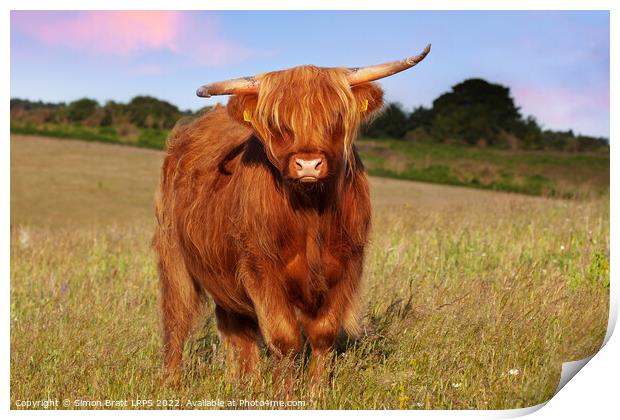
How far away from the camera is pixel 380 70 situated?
14.2ft

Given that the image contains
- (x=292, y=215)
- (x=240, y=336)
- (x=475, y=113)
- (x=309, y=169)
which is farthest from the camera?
(x=475, y=113)

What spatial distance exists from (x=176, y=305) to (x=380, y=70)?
2314 mm

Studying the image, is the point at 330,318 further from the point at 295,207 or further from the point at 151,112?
the point at 151,112

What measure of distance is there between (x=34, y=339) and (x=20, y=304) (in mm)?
1544

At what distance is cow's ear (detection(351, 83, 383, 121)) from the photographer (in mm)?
4422

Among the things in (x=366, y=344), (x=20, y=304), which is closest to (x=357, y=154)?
(x=366, y=344)

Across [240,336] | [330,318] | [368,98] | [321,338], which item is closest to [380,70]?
[368,98]

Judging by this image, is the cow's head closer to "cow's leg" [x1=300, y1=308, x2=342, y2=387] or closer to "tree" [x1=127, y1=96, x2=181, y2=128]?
"cow's leg" [x1=300, y1=308, x2=342, y2=387]

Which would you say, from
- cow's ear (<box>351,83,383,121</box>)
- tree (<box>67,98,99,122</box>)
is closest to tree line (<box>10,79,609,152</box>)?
tree (<box>67,98,99,122</box>)

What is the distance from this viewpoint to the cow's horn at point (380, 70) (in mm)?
4098

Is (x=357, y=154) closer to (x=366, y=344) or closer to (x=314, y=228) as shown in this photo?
(x=314, y=228)

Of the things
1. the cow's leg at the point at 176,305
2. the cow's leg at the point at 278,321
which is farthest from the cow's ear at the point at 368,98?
the cow's leg at the point at 176,305

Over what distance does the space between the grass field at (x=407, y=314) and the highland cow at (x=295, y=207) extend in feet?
1.43
